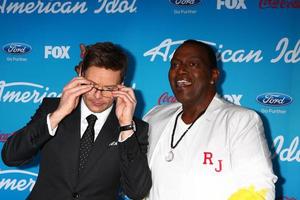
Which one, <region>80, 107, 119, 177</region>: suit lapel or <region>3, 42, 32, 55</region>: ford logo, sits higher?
<region>3, 42, 32, 55</region>: ford logo

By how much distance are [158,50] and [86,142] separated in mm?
1534

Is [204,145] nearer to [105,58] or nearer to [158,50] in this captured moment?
[105,58]

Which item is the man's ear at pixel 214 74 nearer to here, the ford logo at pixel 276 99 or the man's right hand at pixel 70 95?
the man's right hand at pixel 70 95

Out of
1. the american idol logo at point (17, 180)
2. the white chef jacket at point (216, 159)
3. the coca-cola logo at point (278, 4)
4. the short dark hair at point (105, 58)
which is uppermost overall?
the coca-cola logo at point (278, 4)

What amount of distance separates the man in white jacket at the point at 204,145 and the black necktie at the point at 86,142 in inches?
14.0

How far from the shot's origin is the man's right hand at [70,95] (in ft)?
5.35

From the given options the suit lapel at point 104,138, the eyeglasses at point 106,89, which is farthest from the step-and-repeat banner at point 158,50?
the eyeglasses at point 106,89

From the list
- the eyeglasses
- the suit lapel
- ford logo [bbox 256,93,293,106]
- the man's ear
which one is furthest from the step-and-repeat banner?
the eyeglasses

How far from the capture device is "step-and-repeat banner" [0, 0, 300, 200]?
2.92m

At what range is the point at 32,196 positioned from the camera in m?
1.76

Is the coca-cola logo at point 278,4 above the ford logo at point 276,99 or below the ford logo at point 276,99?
above

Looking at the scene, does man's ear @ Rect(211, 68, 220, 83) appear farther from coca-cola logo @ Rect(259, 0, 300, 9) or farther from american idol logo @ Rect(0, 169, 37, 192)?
american idol logo @ Rect(0, 169, 37, 192)

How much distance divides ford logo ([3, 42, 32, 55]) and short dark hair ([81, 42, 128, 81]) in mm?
1704

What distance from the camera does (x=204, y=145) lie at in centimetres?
175
